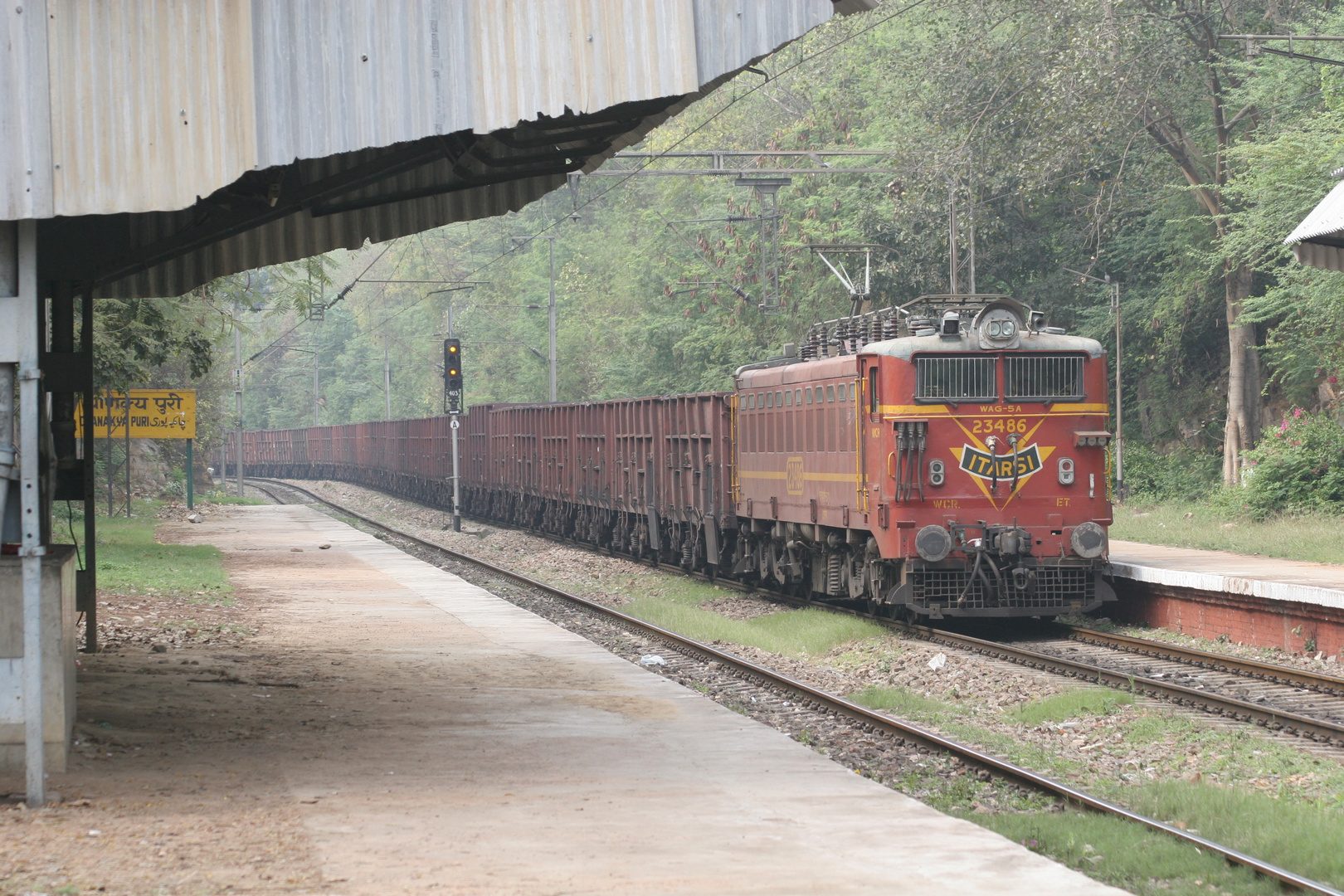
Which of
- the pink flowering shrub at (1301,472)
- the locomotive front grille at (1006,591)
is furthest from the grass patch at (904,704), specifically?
the pink flowering shrub at (1301,472)

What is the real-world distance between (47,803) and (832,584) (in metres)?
12.1

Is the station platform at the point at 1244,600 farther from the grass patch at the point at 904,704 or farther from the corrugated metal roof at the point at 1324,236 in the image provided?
the grass patch at the point at 904,704

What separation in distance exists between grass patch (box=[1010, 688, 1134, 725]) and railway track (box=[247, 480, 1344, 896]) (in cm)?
138

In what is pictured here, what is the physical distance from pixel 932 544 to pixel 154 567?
14.6m

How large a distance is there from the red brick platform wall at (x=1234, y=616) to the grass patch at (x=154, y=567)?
12.2 metres

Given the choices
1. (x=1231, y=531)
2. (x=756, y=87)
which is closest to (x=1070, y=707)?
(x=756, y=87)

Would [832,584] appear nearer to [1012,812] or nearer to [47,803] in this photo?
[1012,812]

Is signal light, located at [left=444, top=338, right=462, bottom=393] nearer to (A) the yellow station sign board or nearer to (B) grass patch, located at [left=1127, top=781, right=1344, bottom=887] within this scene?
(A) the yellow station sign board

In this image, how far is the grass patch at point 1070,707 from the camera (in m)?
12.4

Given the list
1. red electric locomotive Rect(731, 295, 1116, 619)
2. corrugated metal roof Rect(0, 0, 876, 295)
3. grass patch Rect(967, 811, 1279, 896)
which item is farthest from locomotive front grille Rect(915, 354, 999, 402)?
grass patch Rect(967, 811, 1279, 896)

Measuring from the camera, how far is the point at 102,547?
2862 centimetres

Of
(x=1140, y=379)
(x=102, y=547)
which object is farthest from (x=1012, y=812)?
(x=1140, y=379)

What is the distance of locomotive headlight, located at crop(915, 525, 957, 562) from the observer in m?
16.4

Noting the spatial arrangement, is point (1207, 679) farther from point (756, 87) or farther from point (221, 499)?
point (221, 499)
